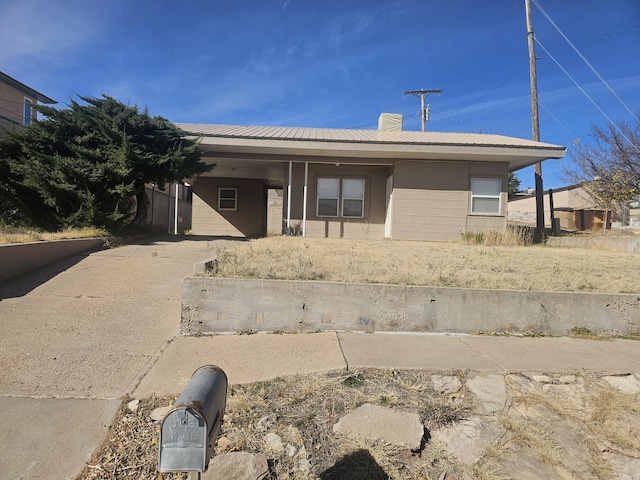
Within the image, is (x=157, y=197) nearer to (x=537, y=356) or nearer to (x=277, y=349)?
(x=277, y=349)

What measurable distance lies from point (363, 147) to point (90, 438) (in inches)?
404

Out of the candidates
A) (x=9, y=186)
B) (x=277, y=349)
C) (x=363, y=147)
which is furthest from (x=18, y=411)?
(x=363, y=147)

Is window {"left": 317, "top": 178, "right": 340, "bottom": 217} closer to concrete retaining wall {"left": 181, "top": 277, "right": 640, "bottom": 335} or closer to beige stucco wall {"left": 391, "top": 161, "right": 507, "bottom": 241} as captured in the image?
beige stucco wall {"left": 391, "top": 161, "right": 507, "bottom": 241}

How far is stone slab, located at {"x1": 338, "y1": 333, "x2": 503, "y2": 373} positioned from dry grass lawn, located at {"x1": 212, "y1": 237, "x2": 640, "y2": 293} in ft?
2.51

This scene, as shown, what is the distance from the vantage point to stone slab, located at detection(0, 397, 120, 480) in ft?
7.54

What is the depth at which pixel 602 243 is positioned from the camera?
38.6 ft

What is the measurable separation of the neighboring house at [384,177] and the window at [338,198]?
0.11ft

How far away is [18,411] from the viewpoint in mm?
2824

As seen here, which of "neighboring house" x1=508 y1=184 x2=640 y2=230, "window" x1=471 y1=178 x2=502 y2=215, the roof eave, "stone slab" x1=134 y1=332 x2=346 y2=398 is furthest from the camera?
"neighboring house" x1=508 y1=184 x2=640 y2=230

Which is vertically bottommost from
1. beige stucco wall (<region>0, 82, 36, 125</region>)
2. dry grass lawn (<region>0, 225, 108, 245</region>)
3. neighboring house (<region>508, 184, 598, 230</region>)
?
dry grass lawn (<region>0, 225, 108, 245</region>)

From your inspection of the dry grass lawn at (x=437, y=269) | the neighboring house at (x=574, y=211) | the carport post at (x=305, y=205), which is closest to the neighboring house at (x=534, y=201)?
the neighboring house at (x=574, y=211)

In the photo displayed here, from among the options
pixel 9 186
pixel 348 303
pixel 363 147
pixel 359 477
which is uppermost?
pixel 363 147

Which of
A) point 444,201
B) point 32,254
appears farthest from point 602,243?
point 32,254

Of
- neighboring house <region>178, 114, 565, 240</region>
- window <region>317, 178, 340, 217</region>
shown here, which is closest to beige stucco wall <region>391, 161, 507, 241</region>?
neighboring house <region>178, 114, 565, 240</region>
